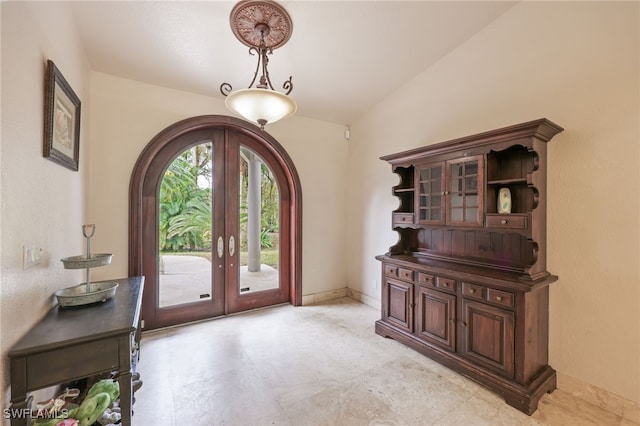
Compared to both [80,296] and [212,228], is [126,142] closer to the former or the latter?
[212,228]

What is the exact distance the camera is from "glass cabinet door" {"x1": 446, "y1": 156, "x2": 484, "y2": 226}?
94.3 inches

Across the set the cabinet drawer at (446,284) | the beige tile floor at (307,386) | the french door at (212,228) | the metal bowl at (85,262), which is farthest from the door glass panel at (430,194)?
the metal bowl at (85,262)

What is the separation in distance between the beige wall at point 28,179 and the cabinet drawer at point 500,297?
117 inches

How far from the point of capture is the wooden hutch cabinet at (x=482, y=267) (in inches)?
82.2

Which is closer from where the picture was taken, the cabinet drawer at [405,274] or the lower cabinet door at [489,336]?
the lower cabinet door at [489,336]

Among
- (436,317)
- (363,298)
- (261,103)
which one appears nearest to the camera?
(261,103)

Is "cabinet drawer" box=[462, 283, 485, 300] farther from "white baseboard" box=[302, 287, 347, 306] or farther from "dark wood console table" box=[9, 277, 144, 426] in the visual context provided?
"dark wood console table" box=[9, 277, 144, 426]

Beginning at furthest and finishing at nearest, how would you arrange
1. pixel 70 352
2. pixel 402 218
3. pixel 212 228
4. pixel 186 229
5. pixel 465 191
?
pixel 212 228, pixel 186 229, pixel 402 218, pixel 465 191, pixel 70 352

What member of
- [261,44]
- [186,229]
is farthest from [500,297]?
[186,229]

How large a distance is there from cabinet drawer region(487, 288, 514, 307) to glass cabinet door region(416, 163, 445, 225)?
0.75 meters

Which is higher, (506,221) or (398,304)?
(506,221)

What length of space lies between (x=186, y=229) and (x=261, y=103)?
2313 mm

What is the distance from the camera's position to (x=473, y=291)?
235 cm

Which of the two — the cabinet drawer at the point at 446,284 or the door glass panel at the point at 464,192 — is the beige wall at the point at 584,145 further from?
the cabinet drawer at the point at 446,284
